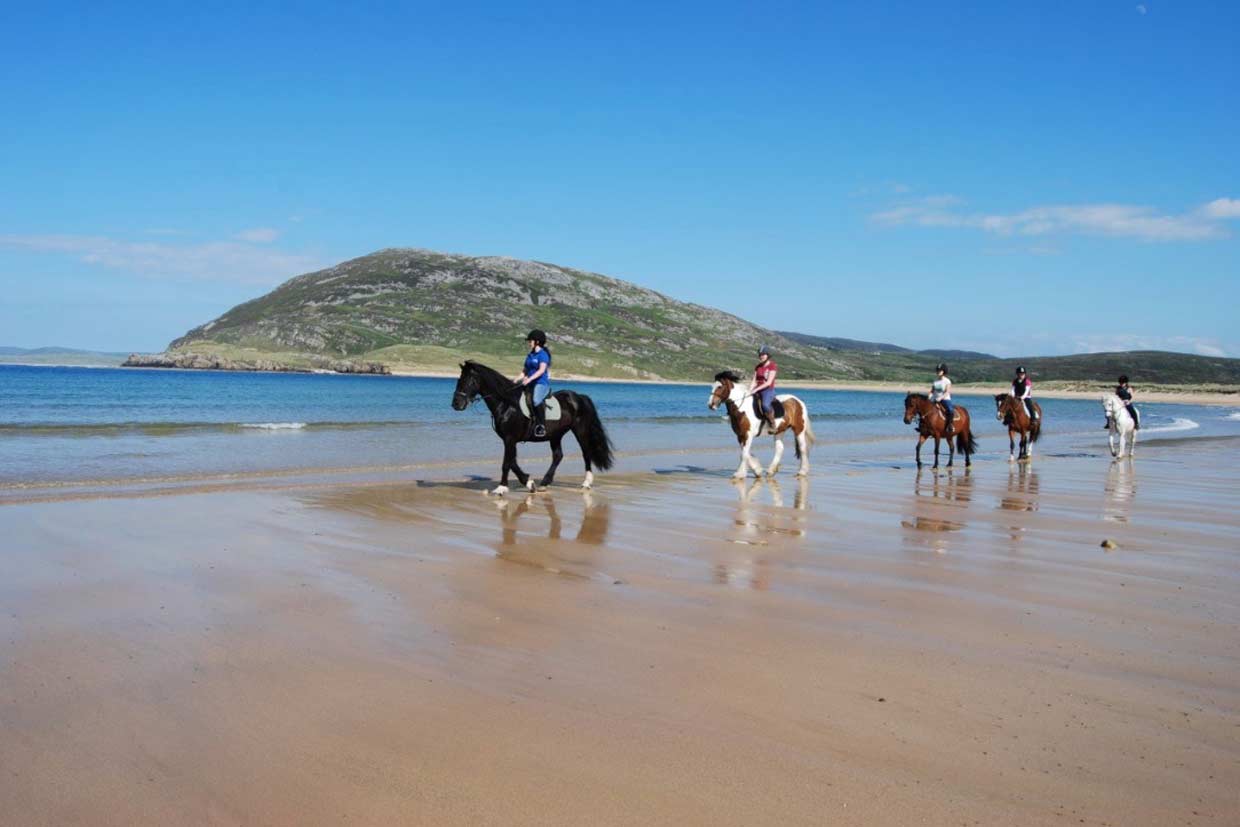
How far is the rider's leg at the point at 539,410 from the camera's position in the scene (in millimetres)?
14430

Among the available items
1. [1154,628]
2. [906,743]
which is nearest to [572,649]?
[906,743]

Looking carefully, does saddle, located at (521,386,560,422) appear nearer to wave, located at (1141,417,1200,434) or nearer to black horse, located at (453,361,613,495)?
black horse, located at (453,361,613,495)

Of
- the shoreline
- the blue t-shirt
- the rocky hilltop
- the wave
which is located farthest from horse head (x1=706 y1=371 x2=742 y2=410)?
the rocky hilltop

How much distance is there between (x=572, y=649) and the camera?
5734 millimetres

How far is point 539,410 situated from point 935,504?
6256 mm

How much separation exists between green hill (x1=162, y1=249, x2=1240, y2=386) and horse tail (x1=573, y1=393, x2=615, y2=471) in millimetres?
112038

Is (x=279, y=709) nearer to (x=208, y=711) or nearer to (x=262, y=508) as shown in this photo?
(x=208, y=711)

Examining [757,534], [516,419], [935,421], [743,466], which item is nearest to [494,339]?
[935,421]

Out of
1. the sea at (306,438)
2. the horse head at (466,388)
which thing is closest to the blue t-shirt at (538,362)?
the horse head at (466,388)

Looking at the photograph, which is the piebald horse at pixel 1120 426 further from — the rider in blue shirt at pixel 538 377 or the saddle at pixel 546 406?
the rider in blue shirt at pixel 538 377

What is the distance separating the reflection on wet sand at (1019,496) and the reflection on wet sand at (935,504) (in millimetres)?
585

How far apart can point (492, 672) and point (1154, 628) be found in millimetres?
4623

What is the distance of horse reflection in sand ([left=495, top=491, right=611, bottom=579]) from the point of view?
8500 mm

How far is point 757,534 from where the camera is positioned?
10.4 m
